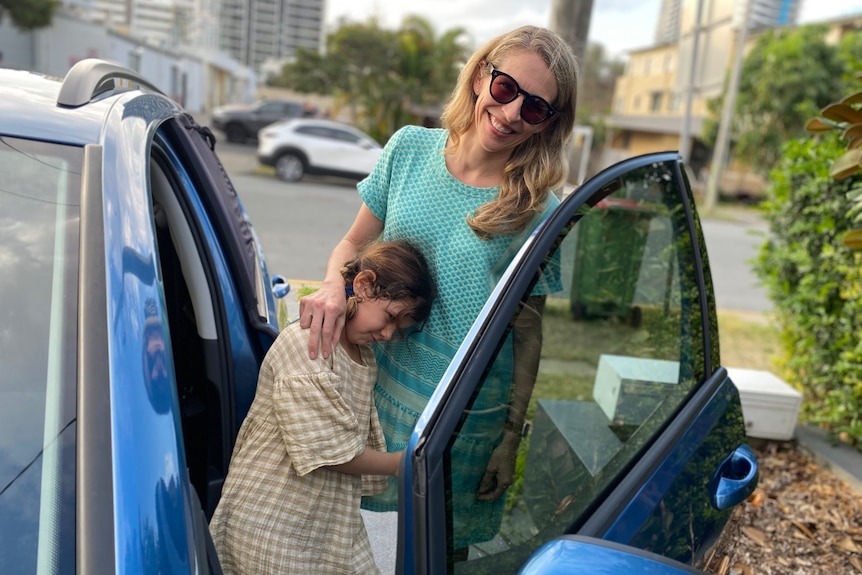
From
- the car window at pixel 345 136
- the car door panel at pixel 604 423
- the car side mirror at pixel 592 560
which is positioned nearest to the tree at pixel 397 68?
the car window at pixel 345 136

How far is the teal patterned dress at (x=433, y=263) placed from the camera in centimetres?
157

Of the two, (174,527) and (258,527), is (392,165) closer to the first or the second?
(258,527)

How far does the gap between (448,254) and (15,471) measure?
926 mm

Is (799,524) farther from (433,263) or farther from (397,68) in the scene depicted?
(397,68)

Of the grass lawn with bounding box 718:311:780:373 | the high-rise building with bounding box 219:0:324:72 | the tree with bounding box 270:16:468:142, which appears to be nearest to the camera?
the grass lawn with bounding box 718:311:780:373

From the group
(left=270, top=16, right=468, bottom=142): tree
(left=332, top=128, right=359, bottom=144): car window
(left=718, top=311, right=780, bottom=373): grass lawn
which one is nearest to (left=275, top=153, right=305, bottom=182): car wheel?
(left=332, top=128, right=359, bottom=144): car window

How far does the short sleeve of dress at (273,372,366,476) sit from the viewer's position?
4.42ft

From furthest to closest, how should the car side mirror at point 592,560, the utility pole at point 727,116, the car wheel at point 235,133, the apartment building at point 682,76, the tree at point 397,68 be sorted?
the car wheel at point 235,133
the tree at point 397,68
the utility pole at point 727,116
the apartment building at point 682,76
the car side mirror at point 592,560

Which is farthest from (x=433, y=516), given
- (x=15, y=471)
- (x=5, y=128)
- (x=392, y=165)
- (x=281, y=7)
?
(x=281, y=7)

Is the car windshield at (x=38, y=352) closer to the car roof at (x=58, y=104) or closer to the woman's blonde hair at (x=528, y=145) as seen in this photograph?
the car roof at (x=58, y=104)

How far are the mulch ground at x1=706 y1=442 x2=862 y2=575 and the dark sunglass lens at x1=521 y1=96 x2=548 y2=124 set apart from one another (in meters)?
1.73

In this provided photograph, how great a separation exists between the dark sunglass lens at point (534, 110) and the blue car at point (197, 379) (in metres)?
0.21

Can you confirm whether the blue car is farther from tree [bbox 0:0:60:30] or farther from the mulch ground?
tree [bbox 0:0:60:30]

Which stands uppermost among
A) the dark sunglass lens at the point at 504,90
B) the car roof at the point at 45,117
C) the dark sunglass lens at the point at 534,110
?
the dark sunglass lens at the point at 504,90
